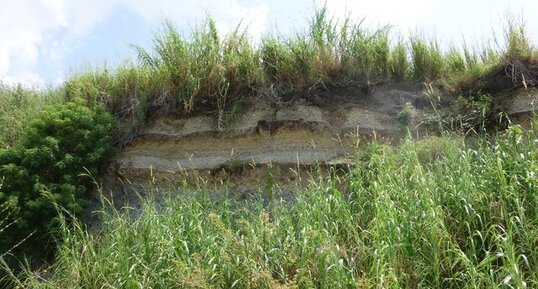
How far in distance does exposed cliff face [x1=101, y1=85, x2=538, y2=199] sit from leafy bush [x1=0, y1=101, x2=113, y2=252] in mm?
645

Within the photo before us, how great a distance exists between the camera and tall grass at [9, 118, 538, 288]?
4387 mm

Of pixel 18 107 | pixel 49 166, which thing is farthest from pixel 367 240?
pixel 18 107

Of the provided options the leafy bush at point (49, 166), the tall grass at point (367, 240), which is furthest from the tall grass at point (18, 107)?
the tall grass at point (367, 240)

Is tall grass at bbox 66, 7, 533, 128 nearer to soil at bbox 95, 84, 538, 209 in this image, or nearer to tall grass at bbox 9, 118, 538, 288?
soil at bbox 95, 84, 538, 209

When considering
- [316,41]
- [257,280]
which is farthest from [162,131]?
[257,280]

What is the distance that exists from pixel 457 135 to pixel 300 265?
3432 mm

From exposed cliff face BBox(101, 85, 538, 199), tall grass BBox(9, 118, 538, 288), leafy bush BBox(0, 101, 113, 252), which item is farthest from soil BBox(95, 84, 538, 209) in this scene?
tall grass BBox(9, 118, 538, 288)

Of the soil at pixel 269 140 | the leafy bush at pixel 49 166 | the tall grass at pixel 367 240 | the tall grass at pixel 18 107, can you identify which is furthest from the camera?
the tall grass at pixel 18 107

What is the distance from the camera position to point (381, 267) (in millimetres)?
4418

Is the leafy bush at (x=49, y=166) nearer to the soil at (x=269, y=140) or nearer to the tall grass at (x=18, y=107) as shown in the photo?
the soil at (x=269, y=140)

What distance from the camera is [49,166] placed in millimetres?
7477

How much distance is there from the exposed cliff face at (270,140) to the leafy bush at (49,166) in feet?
2.12

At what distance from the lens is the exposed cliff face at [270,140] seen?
25.2 ft

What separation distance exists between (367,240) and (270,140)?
3.14 m
